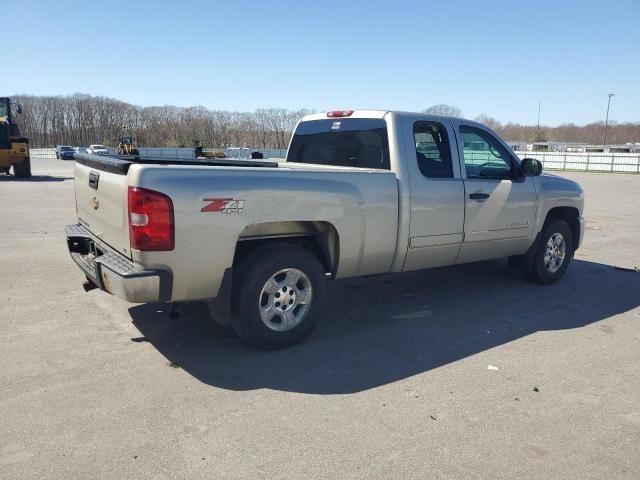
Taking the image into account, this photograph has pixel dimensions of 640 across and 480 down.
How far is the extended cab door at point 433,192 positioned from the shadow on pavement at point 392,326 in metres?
0.65

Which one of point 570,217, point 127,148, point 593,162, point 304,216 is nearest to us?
point 304,216

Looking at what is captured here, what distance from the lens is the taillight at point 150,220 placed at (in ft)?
11.8

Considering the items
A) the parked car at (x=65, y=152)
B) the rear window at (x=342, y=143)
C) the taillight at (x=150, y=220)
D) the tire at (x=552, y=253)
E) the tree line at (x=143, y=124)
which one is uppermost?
the tree line at (x=143, y=124)

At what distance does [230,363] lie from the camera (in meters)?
4.16

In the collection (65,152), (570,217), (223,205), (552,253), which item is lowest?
(552,253)

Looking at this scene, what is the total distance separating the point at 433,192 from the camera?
516 centimetres

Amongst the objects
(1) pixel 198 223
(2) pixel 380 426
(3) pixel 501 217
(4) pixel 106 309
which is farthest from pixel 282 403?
(3) pixel 501 217

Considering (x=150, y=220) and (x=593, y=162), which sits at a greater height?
(x=593, y=162)

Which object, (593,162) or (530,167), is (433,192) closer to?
(530,167)

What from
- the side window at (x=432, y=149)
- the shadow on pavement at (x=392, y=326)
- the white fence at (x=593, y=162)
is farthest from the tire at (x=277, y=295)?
the white fence at (x=593, y=162)

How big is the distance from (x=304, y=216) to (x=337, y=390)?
4.62 ft

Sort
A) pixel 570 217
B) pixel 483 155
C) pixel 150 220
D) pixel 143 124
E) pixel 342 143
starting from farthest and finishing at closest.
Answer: pixel 143 124, pixel 570 217, pixel 483 155, pixel 342 143, pixel 150 220

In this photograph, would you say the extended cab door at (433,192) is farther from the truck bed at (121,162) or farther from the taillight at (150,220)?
the taillight at (150,220)

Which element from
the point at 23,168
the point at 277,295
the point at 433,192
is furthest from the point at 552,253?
the point at 23,168
